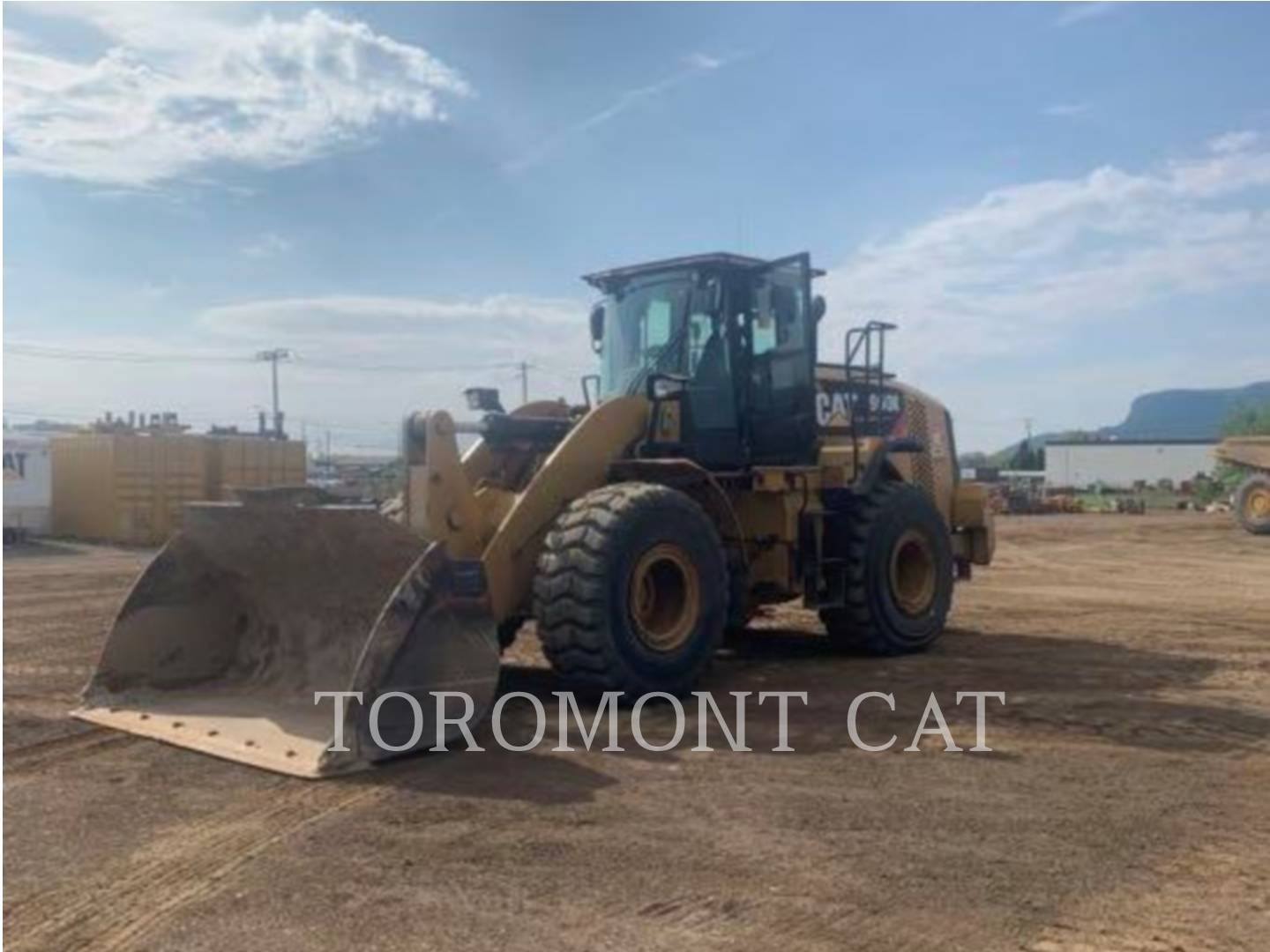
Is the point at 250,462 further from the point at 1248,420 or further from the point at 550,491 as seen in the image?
the point at 1248,420

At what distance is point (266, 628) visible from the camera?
8.13 m

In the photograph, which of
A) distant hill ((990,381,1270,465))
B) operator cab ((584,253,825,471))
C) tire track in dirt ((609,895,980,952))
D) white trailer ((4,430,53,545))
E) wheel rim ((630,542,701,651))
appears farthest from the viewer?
distant hill ((990,381,1270,465))

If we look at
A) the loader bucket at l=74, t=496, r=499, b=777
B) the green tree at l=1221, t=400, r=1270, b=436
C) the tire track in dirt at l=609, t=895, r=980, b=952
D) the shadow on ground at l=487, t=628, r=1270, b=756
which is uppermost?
the green tree at l=1221, t=400, r=1270, b=436

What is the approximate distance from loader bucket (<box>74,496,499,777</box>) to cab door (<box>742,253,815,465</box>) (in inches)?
126

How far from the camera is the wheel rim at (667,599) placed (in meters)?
7.76

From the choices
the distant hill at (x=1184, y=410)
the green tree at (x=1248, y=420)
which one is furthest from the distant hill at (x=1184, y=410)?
the green tree at (x=1248, y=420)

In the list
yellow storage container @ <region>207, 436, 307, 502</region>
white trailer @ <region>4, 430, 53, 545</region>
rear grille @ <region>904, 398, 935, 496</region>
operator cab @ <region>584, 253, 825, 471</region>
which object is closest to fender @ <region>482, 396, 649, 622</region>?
operator cab @ <region>584, 253, 825, 471</region>

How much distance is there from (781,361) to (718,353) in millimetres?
592

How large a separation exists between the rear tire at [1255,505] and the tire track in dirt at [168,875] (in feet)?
88.8

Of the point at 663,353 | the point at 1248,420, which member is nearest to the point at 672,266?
the point at 663,353

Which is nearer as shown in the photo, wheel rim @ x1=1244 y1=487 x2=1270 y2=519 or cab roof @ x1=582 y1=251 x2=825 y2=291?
cab roof @ x1=582 y1=251 x2=825 y2=291

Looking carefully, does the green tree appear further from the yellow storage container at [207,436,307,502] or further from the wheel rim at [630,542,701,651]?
the wheel rim at [630,542,701,651]

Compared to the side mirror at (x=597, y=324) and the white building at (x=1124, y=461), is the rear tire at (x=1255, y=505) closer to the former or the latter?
the side mirror at (x=597, y=324)

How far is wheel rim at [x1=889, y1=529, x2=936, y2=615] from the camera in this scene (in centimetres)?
1036
